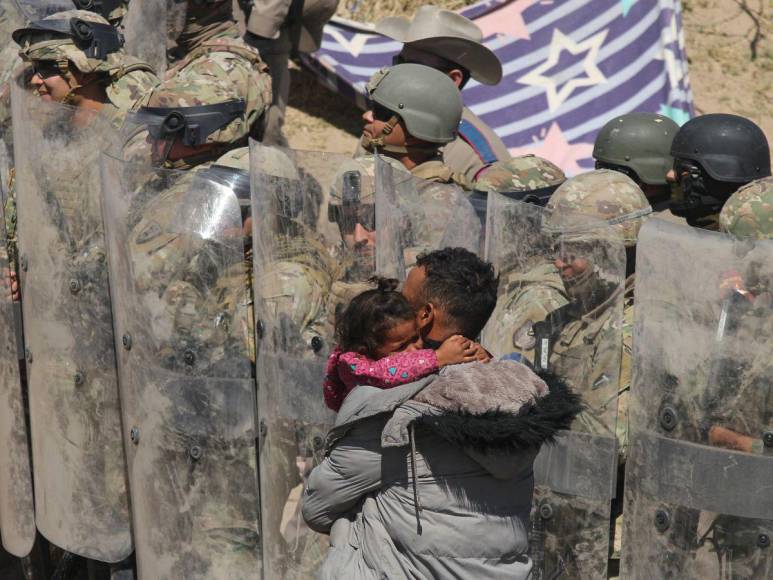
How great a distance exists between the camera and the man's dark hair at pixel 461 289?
9.54 ft

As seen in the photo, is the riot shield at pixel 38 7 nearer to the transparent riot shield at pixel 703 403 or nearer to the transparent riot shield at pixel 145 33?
the transparent riot shield at pixel 145 33

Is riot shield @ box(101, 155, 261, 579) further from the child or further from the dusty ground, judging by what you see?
the dusty ground

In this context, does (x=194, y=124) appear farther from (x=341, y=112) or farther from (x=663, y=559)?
(x=341, y=112)

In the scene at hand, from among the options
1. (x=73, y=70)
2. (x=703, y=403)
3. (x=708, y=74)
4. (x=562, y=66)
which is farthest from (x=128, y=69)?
(x=708, y=74)

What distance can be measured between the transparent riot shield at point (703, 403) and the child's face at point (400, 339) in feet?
2.54

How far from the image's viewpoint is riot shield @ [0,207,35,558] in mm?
5090

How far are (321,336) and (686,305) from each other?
1147mm

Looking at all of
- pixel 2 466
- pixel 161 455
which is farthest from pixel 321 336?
pixel 2 466

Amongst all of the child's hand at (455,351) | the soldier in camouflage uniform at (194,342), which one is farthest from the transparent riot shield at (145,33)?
the child's hand at (455,351)

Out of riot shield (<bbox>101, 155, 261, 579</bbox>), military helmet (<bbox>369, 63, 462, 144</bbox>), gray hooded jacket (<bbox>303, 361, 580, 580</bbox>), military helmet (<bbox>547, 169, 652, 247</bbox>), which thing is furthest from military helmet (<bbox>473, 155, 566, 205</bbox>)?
gray hooded jacket (<bbox>303, 361, 580, 580</bbox>)

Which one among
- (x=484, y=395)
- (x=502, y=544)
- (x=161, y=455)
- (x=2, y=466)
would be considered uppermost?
(x=484, y=395)

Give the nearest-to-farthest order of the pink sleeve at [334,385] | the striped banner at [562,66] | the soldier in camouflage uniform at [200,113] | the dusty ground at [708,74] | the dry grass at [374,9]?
1. the pink sleeve at [334,385]
2. the soldier in camouflage uniform at [200,113]
3. the striped banner at [562,66]
4. the dusty ground at [708,74]
5. the dry grass at [374,9]

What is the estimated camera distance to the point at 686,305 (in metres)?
3.26

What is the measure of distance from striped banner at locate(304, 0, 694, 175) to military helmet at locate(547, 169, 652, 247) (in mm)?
4673
